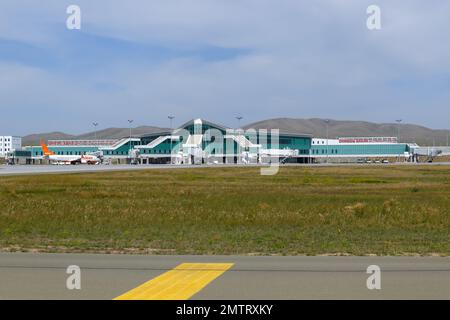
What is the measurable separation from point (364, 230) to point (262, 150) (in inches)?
5461

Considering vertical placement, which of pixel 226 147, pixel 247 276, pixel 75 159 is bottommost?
pixel 247 276

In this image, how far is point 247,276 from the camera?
12414 mm

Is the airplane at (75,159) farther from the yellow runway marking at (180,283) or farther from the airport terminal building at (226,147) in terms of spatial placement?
the yellow runway marking at (180,283)

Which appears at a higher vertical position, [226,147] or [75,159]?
[226,147]

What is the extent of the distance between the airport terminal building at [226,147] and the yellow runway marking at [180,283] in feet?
447

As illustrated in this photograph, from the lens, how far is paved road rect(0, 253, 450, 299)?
1059cm

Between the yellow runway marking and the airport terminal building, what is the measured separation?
447 ft

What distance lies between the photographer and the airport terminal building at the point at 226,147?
155250mm

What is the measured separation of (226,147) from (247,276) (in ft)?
476

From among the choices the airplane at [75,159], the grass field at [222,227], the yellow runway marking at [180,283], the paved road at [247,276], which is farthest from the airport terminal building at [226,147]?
the yellow runway marking at [180,283]

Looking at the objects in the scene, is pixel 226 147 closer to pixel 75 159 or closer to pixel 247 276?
pixel 75 159

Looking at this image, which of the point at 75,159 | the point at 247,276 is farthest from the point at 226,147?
the point at 247,276

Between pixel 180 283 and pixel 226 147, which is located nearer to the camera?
pixel 180 283

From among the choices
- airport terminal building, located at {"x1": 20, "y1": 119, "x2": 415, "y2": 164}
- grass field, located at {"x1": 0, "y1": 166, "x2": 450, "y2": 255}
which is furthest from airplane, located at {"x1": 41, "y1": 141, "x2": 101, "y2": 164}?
grass field, located at {"x1": 0, "y1": 166, "x2": 450, "y2": 255}
